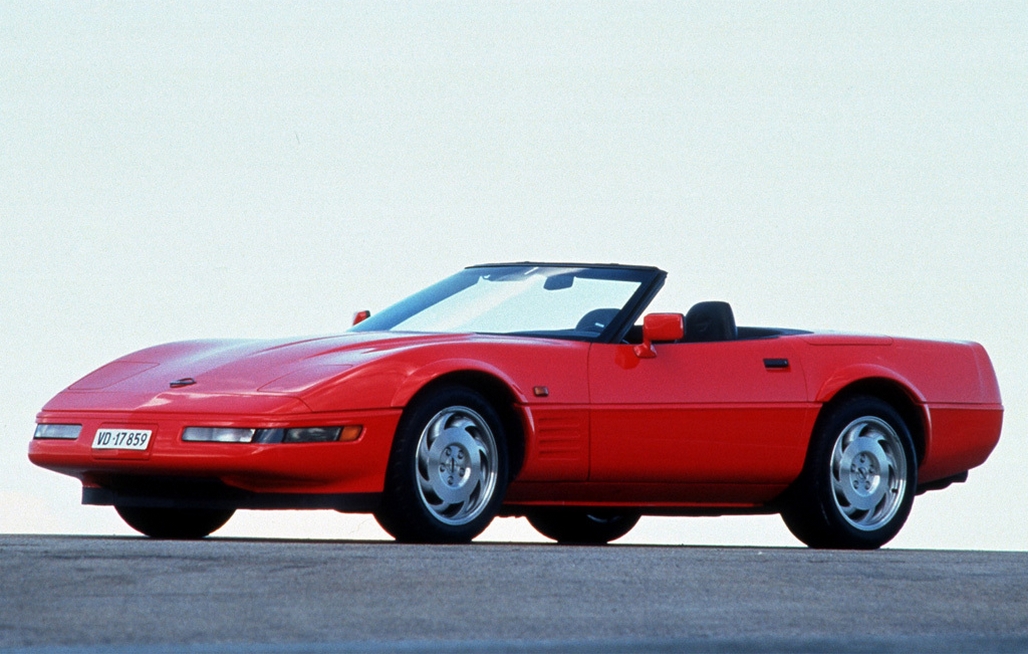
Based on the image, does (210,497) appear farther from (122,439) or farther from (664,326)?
(664,326)

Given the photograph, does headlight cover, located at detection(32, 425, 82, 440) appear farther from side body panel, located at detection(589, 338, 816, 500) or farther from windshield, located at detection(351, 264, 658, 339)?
side body panel, located at detection(589, 338, 816, 500)

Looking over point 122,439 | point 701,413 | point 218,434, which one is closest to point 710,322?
point 701,413

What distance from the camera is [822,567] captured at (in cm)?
788

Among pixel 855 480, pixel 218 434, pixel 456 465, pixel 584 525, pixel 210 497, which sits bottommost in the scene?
pixel 584 525

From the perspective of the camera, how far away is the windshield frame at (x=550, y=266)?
33.1 feet

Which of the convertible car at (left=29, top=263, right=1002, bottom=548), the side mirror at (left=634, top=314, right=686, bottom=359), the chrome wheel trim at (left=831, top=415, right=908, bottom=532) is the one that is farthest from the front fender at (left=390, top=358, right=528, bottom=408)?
the chrome wheel trim at (left=831, top=415, right=908, bottom=532)

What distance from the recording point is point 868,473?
10.8 metres

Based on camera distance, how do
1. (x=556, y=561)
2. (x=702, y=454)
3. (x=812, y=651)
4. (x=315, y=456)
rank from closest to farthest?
1. (x=812, y=651)
2. (x=556, y=561)
3. (x=315, y=456)
4. (x=702, y=454)

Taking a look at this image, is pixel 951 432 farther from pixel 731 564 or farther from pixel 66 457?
pixel 66 457

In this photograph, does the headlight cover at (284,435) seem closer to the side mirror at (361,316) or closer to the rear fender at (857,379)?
the side mirror at (361,316)

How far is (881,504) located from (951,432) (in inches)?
28.1

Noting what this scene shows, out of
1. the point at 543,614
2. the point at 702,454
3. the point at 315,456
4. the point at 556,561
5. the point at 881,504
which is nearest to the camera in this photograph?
the point at 543,614

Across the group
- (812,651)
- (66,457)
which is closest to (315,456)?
(66,457)

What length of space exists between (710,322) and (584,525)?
7.48 ft
